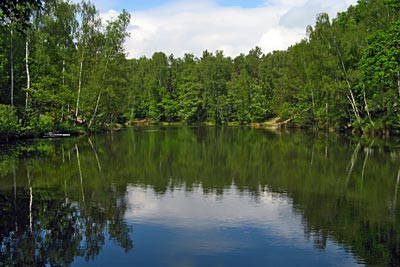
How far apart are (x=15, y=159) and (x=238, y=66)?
A: 103 metres

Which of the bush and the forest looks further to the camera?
the forest

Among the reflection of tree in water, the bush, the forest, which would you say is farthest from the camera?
the forest

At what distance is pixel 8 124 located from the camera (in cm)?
3628

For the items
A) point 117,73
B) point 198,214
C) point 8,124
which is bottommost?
point 198,214

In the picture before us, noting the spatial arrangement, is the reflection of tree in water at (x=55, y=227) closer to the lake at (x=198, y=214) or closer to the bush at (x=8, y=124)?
the lake at (x=198, y=214)

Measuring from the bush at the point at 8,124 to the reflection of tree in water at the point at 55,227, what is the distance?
2118cm

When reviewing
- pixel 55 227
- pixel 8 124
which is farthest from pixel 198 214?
pixel 8 124

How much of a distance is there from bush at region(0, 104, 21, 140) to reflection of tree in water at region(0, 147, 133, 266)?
69.5 feet

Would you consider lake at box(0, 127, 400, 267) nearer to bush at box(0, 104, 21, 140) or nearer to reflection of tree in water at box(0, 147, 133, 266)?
reflection of tree in water at box(0, 147, 133, 266)

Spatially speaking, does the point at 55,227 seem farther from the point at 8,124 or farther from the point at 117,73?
the point at 117,73

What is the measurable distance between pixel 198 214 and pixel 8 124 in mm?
27755

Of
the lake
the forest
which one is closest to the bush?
the forest

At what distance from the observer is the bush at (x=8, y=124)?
3541 cm

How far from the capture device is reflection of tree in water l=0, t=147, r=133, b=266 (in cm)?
933
